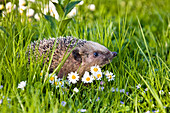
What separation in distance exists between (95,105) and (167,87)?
115 cm

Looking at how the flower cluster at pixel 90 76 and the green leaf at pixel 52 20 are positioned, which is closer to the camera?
the flower cluster at pixel 90 76

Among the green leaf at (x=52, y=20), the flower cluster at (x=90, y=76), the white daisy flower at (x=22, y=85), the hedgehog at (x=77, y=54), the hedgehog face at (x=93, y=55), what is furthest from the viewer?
the green leaf at (x=52, y=20)

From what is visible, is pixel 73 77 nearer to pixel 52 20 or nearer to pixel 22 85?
pixel 22 85

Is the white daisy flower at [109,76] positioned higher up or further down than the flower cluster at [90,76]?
further down

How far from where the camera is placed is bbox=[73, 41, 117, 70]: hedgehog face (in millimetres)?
3891

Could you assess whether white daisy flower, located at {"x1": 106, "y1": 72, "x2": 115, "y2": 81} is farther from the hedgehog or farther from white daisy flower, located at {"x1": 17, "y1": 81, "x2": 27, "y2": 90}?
white daisy flower, located at {"x1": 17, "y1": 81, "x2": 27, "y2": 90}

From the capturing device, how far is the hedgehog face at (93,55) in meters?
3.89

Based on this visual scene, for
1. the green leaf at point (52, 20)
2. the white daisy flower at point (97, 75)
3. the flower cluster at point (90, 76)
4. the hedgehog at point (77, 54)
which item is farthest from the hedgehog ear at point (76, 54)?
the green leaf at point (52, 20)

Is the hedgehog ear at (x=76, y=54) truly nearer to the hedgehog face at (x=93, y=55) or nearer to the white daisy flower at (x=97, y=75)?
the hedgehog face at (x=93, y=55)

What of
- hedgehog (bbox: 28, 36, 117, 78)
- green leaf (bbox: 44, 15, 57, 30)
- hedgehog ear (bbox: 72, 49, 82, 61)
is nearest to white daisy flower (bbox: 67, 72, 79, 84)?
hedgehog (bbox: 28, 36, 117, 78)

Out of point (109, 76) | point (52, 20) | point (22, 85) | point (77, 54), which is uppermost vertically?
point (52, 20)

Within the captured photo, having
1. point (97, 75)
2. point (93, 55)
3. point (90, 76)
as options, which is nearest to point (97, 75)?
point (97, 75)

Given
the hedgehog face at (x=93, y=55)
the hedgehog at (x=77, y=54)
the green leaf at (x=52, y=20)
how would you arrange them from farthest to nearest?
the green leaf at (x=52, y=20), the hedgehog face at (x=93, y=55), the hedgehog at (x=77, y=54)

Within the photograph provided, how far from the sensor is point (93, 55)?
3932 millimetres
